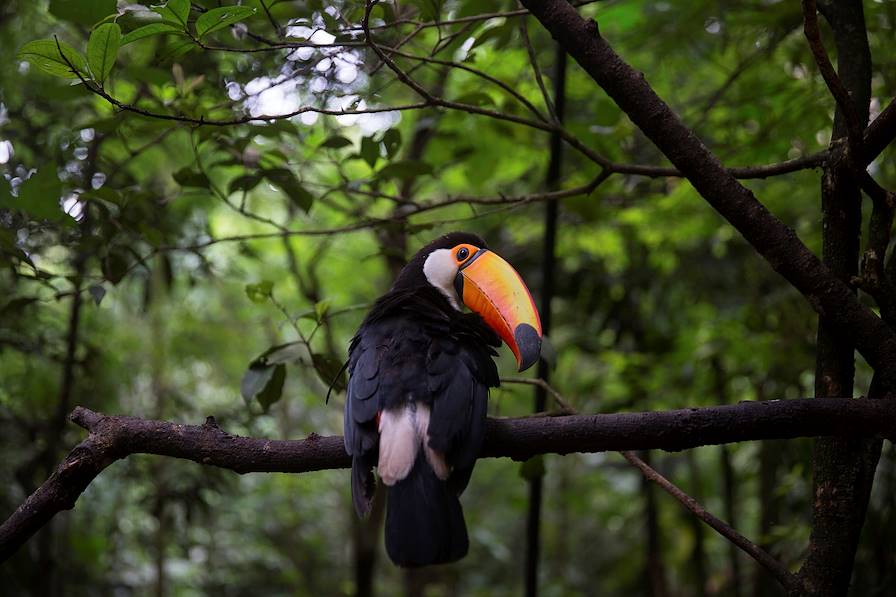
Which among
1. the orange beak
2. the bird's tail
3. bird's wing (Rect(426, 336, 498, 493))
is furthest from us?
the orange beak

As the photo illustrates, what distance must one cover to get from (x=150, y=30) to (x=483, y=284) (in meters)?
1.14

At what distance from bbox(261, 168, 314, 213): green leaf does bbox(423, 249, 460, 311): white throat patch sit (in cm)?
43

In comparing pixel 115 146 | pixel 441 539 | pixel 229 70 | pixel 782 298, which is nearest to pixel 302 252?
pixel 115 146

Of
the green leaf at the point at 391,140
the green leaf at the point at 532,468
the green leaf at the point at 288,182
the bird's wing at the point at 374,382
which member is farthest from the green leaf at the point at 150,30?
the green leaf at the point at 532,468

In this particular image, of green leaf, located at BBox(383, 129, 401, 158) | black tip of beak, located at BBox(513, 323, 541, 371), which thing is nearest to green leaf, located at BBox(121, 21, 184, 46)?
green leaf, located at BBox(383, 129, 401, 158)

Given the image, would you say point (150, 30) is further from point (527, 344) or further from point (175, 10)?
point (527, 344)

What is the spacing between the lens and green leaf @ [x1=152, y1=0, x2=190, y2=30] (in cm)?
156

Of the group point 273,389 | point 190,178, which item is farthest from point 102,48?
point 273,389

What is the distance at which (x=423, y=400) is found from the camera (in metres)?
1.98

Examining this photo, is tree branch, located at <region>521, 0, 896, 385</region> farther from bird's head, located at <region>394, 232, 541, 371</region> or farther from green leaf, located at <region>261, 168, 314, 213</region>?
green leaf, located at <region>261, 168, 314, 213</region>

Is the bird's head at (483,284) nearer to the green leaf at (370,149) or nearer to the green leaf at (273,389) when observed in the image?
the green leaf at (370,149)

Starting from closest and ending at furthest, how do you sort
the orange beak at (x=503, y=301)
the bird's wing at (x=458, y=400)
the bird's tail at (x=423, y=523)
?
the bird's tail at (x=423, y=523) → the bird's wing at (x=458, y=400) → the orange beak at (x=503, y=301)

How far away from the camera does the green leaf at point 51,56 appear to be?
5.23ft

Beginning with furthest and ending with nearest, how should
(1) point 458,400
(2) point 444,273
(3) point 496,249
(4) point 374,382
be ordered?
(3) point 496,249
(2) point 444,273
(4) point 374,382
(1) point 458,400
